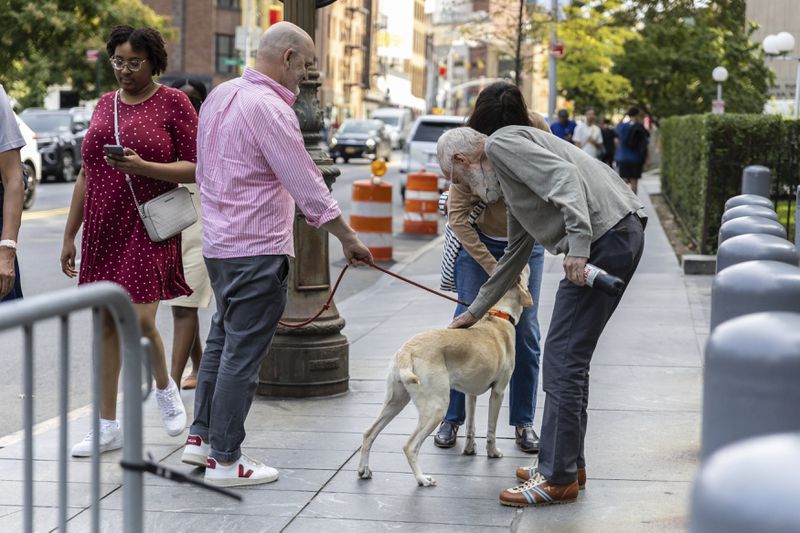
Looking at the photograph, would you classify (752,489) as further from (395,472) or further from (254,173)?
(395,472)

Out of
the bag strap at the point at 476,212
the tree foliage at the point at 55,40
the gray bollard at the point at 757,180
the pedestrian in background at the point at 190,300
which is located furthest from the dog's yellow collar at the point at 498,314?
the tree foliage at the point at 55,40

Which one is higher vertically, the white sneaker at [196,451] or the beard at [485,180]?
the beard at [485,180]

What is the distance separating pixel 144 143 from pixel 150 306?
78 centimetres

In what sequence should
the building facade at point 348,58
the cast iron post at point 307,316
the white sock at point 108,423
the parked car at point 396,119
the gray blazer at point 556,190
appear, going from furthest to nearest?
the building facade at point 348,58
the parked car at point 396,119
the cast iron post at point 307,316
the white sock at point 108,423
the gray blazer at point 556,190

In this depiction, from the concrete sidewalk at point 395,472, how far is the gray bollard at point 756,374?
6.89 feet

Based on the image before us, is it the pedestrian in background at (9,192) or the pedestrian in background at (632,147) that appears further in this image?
the pedestrian in background at (632,147)

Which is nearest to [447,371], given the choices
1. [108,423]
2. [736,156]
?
[108,423]

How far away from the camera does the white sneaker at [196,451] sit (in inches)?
223

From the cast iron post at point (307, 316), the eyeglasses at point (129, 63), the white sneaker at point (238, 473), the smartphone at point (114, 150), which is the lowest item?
the white sneaker at point (238, 473)

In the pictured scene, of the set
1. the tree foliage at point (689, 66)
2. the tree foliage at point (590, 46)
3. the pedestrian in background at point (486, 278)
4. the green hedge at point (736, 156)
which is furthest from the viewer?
the tree foliage at point (689, 66)

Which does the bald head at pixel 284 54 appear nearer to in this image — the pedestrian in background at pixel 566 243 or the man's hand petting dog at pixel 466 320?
the pedestrian in background at pixel 566 243

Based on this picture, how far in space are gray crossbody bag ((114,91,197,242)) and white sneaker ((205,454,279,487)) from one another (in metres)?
1.13

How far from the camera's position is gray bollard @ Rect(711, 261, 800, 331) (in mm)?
3805

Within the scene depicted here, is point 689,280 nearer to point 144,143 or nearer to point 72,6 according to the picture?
point 144,143
